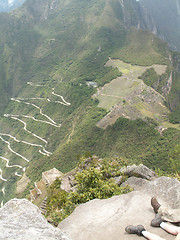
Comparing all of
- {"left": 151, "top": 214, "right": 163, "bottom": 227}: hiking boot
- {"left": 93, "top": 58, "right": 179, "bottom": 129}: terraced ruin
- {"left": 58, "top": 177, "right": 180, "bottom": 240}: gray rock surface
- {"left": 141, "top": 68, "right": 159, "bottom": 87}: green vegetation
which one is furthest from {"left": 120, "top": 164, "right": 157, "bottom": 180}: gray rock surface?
{"left": 141, "top": 68, "right": 159, "bottom": 87}: green vegetation

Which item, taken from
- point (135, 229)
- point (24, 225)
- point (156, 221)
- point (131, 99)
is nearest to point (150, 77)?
point (131, 99)

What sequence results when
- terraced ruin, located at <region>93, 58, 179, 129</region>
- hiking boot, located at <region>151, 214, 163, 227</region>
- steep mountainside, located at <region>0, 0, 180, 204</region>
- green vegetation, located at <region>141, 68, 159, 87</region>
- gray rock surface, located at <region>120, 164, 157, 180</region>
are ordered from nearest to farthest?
1. hiking boot, located at <region>151, 214, 163, 227</region>
2. gray rock surface, located at <region>120, 164, 157, 180</region>
3. steep mountainside, located at <region>0, 0, 180, 204</region>
4. terraced ruin, located at <region>93, 58, 179, 129</region>
5. green vegetation, located at <region>141, 68, 159, 87</region>

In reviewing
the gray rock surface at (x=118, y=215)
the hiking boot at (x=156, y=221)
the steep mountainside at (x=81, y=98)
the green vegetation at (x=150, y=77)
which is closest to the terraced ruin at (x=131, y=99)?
the steep mountainside at (x=81, y=98)

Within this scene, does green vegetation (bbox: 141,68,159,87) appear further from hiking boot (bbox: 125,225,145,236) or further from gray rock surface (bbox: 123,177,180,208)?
hiking boot (bbox: 125,225,145,236)

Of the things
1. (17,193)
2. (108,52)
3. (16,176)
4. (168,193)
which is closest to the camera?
(168,193)

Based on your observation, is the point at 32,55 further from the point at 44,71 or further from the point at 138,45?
the point at 138,45

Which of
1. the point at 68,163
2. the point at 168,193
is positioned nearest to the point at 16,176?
the point at 68,163
